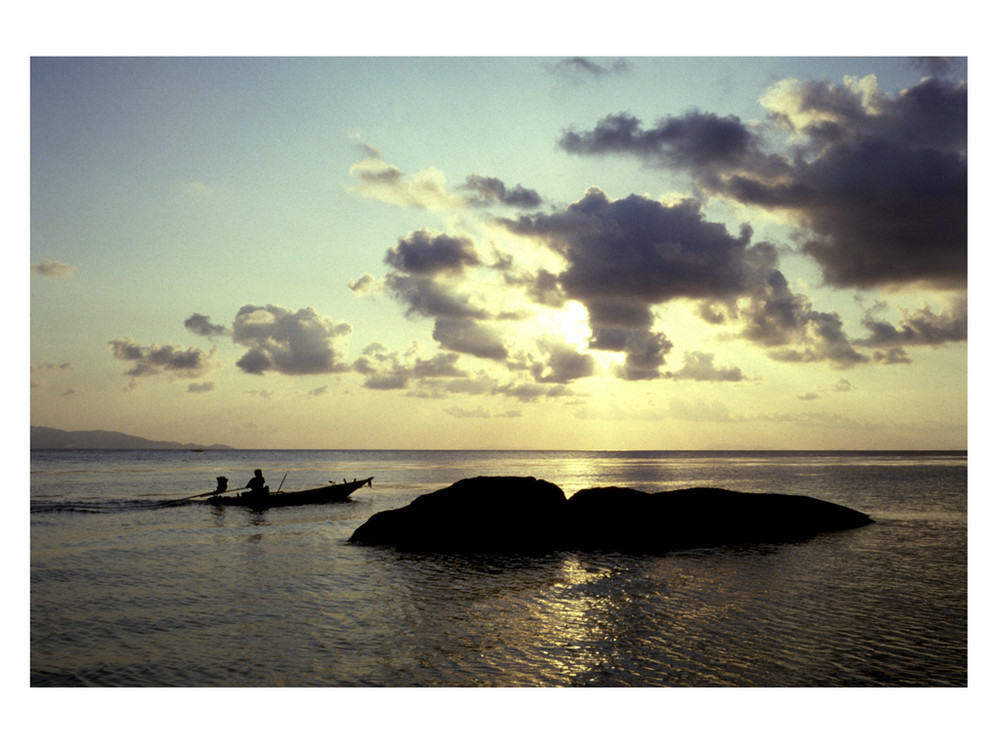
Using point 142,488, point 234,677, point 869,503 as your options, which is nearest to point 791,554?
point 234,677

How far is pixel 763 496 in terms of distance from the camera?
107 ft

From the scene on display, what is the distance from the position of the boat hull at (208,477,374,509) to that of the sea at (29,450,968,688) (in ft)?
52.6

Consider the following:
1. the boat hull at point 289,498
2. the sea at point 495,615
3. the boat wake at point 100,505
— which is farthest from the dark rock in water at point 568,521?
the boat wake at point 100,505

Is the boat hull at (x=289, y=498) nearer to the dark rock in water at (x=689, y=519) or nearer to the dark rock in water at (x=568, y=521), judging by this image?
the dark rock in water at (x=568, y=521)

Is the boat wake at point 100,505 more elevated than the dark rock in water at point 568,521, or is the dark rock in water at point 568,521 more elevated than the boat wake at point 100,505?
the dark rock in water at point 568,521

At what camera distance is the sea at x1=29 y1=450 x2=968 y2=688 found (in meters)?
A: 12.9

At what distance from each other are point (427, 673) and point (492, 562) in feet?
37.6

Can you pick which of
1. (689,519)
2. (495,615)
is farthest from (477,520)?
(495,615)

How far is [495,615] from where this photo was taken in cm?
1647

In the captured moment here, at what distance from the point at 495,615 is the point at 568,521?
13.2m

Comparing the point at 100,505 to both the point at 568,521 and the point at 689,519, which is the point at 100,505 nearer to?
the point at 568,521

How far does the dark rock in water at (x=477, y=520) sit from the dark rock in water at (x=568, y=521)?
0.05m

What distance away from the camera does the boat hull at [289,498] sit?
151ft
